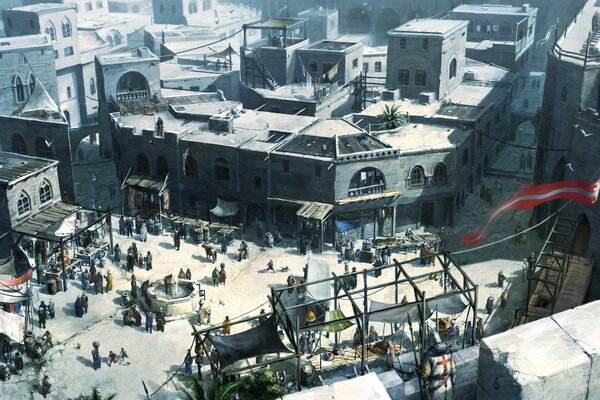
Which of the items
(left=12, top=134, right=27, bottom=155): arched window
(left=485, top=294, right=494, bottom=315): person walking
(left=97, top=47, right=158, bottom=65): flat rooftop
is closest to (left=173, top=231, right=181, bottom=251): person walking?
(left=12, top=134, right=27, bottom=155): arched window

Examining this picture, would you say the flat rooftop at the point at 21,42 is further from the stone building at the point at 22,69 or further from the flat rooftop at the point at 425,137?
the flat rooftop at the point at 425,137

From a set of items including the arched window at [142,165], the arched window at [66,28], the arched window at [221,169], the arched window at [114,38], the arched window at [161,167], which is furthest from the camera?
the arched window at [114,38]

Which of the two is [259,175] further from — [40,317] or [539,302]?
[539,302]

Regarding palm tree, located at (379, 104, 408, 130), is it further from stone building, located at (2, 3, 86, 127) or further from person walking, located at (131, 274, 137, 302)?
stone building, located at (2, 3, 86, 127)

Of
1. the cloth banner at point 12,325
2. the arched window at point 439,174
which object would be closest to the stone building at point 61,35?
the cloth banner at point 12,325

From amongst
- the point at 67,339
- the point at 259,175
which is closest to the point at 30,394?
the point at 67,339

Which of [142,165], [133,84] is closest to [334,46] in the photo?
[133,84]
